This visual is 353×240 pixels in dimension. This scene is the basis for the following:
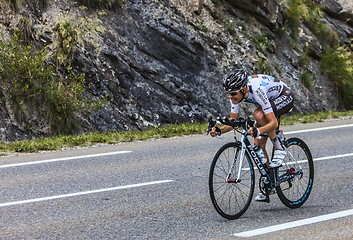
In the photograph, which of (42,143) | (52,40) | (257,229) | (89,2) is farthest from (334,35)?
(257,229)

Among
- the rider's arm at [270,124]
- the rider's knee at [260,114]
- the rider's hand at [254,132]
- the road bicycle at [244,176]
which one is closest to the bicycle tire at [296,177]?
the road bicycle at [244,176]

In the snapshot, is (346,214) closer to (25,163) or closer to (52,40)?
(25,163)

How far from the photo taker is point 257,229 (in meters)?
5.50

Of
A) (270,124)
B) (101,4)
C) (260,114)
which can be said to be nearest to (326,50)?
(101,4)

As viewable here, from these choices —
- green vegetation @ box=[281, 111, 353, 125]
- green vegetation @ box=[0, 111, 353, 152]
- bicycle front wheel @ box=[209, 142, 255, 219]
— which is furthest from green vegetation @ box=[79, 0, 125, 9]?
bicycle front wheel @ box=[209, 142, 255, 219]

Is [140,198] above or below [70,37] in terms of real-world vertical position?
below

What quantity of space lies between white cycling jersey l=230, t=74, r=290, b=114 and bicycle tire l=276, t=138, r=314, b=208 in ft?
2.17

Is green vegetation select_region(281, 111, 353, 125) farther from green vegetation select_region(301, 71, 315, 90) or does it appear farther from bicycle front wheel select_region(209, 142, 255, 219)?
bicycle front wheel select_region(209, 142, 255, 219)

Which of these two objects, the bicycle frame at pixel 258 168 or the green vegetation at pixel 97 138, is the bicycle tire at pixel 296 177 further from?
the green vegetation at pixel 97 138

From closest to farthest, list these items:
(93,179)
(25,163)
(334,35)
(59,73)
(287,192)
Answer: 1. (287,192)
2. (93,179)
3. (25,163)
4. (59,73)
5. (334,35)

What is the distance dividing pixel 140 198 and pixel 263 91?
215 cm

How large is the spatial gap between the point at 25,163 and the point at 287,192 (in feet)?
15.5

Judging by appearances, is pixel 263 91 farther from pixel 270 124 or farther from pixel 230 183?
pixel 230 183

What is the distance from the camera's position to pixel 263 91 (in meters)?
5.99
